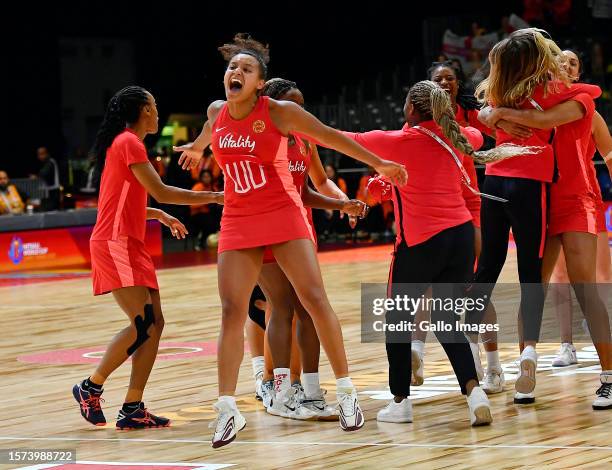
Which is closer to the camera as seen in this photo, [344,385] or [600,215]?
[344,385]

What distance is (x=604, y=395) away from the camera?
6.08m

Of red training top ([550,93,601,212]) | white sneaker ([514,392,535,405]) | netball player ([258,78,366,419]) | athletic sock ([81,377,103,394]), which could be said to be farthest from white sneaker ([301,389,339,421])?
red training top ([550,93,601,212])

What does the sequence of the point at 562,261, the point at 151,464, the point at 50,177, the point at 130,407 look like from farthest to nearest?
the point at 50,177 → the point at 562,261 → the point at 130,407 → the point at 151,464

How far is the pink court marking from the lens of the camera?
28.3 ft

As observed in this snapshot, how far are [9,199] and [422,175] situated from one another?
14.7 meters

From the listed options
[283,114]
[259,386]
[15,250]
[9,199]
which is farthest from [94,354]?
[9,199]

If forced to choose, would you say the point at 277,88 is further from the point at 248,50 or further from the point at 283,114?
the point at 283,114

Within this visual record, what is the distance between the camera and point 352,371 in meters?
7.60

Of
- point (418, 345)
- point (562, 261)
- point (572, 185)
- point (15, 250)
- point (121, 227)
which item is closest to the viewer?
point (121, 227)

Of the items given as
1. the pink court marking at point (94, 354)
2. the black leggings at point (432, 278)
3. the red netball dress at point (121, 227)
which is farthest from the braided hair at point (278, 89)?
the pink court marking at point (94, 354)

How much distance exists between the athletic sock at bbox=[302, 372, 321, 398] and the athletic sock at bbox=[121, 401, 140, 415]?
84 cm

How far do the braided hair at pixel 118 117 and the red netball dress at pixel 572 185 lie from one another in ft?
6.91

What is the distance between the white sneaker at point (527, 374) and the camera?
6242 millimetres

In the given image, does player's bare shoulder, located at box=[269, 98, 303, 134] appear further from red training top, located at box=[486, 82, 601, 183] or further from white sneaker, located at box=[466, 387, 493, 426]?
white sneaker, located at box=[466, 387, 493, 426]
